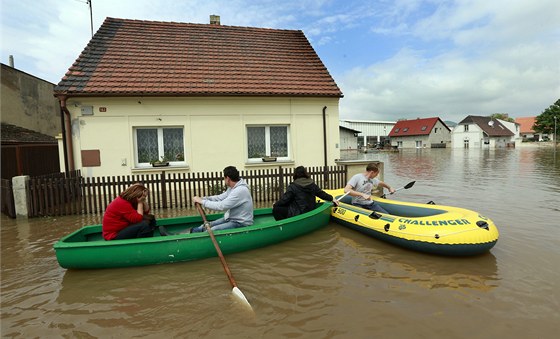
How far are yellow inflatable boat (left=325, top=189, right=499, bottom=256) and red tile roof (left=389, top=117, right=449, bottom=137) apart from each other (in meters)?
63.1

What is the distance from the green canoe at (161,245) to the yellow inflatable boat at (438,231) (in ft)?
4.54

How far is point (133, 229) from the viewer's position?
480 centimetres

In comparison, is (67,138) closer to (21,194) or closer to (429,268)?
(21,194)

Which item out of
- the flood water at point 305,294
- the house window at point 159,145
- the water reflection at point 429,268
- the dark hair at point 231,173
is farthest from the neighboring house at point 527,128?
the dark hair at point 231,173

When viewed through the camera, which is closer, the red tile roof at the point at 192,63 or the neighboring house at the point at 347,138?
the red tile roof at the point at 192,63

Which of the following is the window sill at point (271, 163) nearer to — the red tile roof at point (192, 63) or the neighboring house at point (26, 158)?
the red tile roof at point (192, 63)

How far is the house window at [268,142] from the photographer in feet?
38.0

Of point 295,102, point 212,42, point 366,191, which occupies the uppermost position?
point 212,42

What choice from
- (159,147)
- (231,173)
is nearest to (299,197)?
(231,173)

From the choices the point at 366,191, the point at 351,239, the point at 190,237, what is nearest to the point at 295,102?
the point at 366,191

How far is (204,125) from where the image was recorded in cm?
1090

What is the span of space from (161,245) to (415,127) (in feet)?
227

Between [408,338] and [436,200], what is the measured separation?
25.9 ft

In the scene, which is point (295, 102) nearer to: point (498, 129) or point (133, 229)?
point (133, 229)
